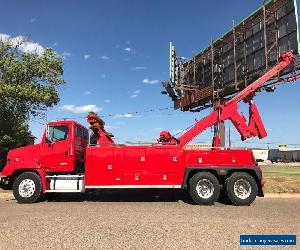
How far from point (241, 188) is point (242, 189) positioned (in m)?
0.05

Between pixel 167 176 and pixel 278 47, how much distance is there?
2054 centimetres

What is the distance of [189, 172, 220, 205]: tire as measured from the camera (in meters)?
14.3

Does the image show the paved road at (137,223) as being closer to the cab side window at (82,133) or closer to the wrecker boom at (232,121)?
the cab side window at (82,133)

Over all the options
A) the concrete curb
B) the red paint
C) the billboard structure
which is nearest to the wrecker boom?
the red paint

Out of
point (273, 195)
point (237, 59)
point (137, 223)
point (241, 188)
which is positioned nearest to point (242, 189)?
point (241, 188)

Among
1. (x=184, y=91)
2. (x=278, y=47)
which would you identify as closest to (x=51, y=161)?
(x=278, y=47)

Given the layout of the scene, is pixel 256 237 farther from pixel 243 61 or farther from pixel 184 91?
pixel 184 91

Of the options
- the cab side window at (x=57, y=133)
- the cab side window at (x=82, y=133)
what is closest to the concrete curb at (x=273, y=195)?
the cab side window at (x=57, y=133)

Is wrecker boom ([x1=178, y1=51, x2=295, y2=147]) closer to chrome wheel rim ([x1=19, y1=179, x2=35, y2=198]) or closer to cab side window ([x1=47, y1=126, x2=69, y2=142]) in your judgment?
cab side window ([x1=47, y1=126, x2=69, y2=142])

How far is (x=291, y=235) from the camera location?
349 inches

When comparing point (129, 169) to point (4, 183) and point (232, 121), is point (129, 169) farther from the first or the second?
point (232, 121)

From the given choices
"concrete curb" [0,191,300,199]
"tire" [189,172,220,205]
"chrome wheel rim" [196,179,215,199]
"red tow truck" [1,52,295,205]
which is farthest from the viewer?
"concrete curb" [0,191,300,199]

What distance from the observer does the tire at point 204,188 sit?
14305 mm

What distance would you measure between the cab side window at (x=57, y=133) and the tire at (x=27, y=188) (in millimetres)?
1535
